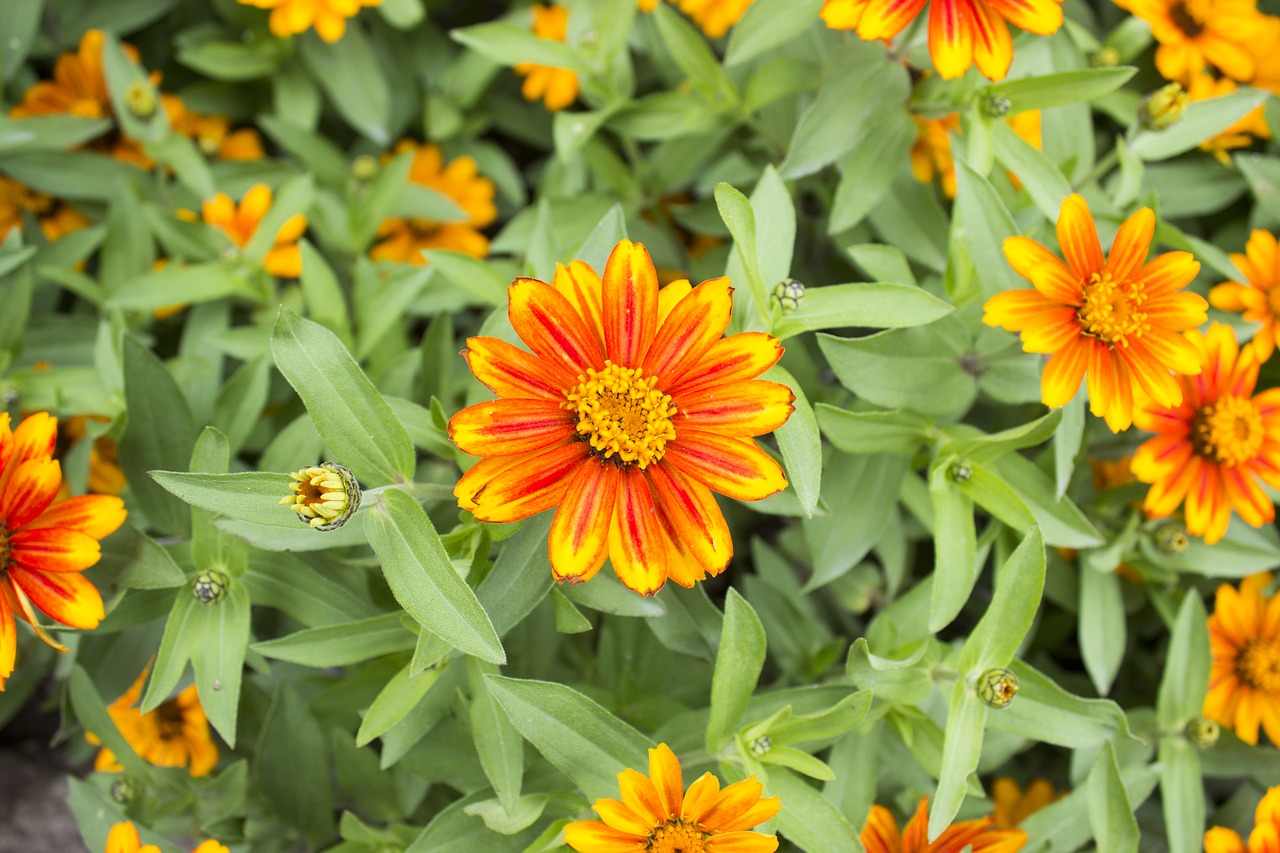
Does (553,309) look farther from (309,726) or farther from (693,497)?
(309,726)

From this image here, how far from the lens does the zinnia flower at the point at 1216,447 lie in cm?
136

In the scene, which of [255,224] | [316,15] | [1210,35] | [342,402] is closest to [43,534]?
[342,402]

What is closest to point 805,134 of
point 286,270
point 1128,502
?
point 1128,502

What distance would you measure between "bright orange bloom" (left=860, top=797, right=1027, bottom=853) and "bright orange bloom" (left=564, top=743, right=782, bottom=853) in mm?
320

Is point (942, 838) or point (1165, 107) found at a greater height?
point (1165, 107)

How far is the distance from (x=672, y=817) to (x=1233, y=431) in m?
0.95

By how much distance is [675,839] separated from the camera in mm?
988

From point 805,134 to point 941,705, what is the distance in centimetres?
83

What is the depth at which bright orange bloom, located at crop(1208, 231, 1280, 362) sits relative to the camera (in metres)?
1.53

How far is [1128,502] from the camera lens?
5.17 ft

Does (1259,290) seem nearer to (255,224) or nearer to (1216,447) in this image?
(1216,447)

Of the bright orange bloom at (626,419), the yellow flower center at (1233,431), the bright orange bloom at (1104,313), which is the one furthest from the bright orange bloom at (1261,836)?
the bright orange bloom at (626,419)

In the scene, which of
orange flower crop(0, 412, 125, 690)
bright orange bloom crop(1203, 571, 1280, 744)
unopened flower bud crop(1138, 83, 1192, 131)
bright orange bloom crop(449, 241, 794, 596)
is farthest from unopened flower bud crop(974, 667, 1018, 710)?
orange flower crop(0, 412, 125, 690)

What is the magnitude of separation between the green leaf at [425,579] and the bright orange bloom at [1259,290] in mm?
1267
